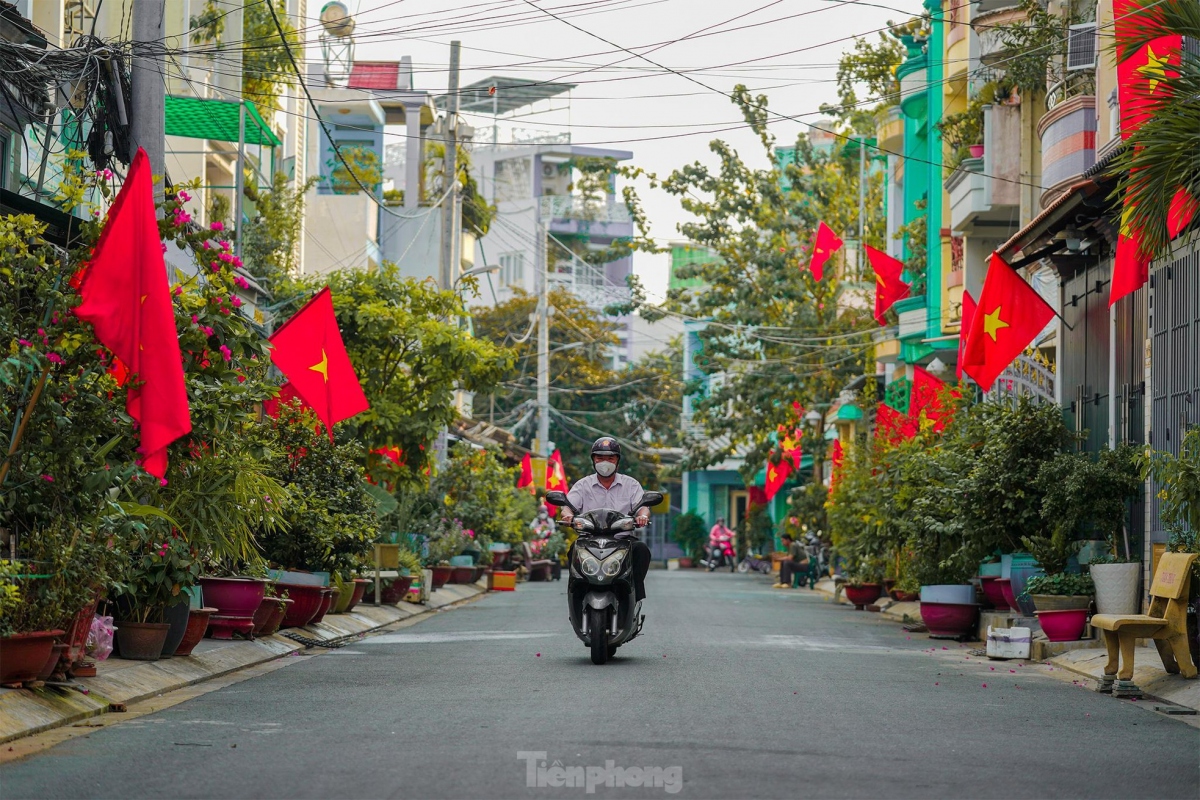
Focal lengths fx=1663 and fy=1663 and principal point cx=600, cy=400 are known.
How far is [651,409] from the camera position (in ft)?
224

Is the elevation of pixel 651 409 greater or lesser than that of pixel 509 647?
greater

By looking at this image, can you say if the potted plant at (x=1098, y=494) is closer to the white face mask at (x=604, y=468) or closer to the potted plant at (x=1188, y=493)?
the potted plant at (x=1188, y=493)

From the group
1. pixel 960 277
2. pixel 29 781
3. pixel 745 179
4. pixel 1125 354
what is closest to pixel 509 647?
pixel 1125 354

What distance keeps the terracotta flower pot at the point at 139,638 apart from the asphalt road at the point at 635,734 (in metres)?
0.92

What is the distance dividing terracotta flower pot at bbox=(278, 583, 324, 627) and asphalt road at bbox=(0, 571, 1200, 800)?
1.99 m

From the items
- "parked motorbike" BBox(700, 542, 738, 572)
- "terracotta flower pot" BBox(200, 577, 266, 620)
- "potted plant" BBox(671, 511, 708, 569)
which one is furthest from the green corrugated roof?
"potted plant" BBox(671, 511, 708, 569)

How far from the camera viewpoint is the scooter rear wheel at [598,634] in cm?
1431

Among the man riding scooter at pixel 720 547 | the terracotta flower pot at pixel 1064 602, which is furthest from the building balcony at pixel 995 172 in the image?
the man riding scooter at pixel 720 547

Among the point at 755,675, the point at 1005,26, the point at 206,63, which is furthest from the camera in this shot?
the point at 206,63

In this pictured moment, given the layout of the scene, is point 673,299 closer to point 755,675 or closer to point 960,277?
point 960,277

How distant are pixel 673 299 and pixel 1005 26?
22.9 metres

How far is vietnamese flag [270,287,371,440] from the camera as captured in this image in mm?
19297

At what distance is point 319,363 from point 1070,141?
1013 centimetres

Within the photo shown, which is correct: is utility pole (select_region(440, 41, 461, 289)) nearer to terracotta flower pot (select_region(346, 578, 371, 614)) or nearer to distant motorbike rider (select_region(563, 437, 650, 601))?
terracotta flower pot (select_region(346, 578, 371, 614))
